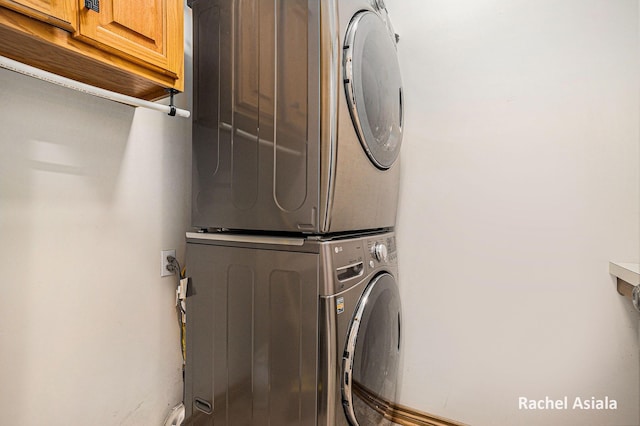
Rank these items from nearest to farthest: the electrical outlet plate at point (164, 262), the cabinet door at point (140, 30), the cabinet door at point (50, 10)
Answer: the cabinet door at point (50, 10) < the cabinet door at point (140, 30) < the electrical outlet plate at point (164, 262)

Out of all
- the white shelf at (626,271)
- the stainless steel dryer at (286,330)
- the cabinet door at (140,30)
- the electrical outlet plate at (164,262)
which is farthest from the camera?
the electrical outlet plate at (164,262)

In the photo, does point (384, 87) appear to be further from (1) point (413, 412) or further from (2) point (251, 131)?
(1) point (413, 412)

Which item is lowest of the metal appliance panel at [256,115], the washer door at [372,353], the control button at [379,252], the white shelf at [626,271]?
the washer door at [372,353]

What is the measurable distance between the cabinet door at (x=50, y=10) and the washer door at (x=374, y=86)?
74 centimetres

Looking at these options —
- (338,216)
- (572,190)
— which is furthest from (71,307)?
(572,190)

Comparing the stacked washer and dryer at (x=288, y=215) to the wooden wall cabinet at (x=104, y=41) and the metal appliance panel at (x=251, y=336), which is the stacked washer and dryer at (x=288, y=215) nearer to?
the metal appliance panel at (x=251, y=336)

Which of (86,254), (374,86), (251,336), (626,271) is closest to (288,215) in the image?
(251,336)

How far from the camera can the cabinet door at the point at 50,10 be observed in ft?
2.37

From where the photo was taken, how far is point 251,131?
1.18m

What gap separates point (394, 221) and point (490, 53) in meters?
0.96

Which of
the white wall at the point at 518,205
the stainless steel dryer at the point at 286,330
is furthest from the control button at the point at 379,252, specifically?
the white wall at the point at 518,205

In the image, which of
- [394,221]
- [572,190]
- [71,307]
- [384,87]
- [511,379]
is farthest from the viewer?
[394,221]

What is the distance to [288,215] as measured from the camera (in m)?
1.09

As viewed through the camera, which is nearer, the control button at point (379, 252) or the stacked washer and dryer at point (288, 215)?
the stacked washer and dryer at point (288, 215)
